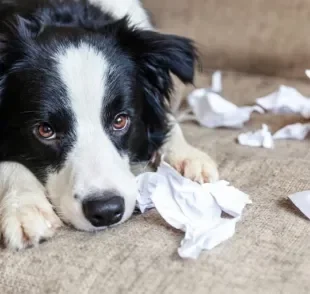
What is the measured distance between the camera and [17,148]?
5.78 feet

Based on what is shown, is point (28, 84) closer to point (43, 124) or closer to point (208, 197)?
point (43, 124)

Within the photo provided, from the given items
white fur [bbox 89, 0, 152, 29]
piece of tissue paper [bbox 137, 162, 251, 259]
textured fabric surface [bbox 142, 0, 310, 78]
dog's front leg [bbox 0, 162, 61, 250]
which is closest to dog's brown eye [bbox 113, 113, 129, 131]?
piece of tissue paper [bbox 137, 162, 251, 259]

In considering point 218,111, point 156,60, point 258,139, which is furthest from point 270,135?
point 156,60

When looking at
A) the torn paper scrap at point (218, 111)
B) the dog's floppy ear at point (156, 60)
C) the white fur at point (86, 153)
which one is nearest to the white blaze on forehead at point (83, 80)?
the white fur at point (86, 153)

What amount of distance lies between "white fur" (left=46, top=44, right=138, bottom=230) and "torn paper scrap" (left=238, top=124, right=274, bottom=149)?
50 cm

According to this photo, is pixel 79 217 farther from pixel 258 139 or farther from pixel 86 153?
pixel 258 139

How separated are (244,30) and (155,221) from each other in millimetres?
1321

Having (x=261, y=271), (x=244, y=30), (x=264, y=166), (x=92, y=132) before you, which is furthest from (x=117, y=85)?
(x=244, y=30)

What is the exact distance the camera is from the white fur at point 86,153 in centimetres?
156

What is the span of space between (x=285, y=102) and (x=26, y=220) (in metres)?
1.17

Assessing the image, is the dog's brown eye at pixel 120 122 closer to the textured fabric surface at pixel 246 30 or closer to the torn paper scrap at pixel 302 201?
the torn paper scrap at pixel 302 201

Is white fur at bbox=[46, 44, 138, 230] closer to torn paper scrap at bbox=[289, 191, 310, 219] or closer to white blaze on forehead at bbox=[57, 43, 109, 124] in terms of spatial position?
white blaze on forehead at bbox=[57, 43, 109, 124]

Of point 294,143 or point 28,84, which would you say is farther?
point 294,143

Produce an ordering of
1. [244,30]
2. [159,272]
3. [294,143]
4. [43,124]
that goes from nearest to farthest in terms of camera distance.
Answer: [159,272] → [43,124] → [294,143] → [244,30]
